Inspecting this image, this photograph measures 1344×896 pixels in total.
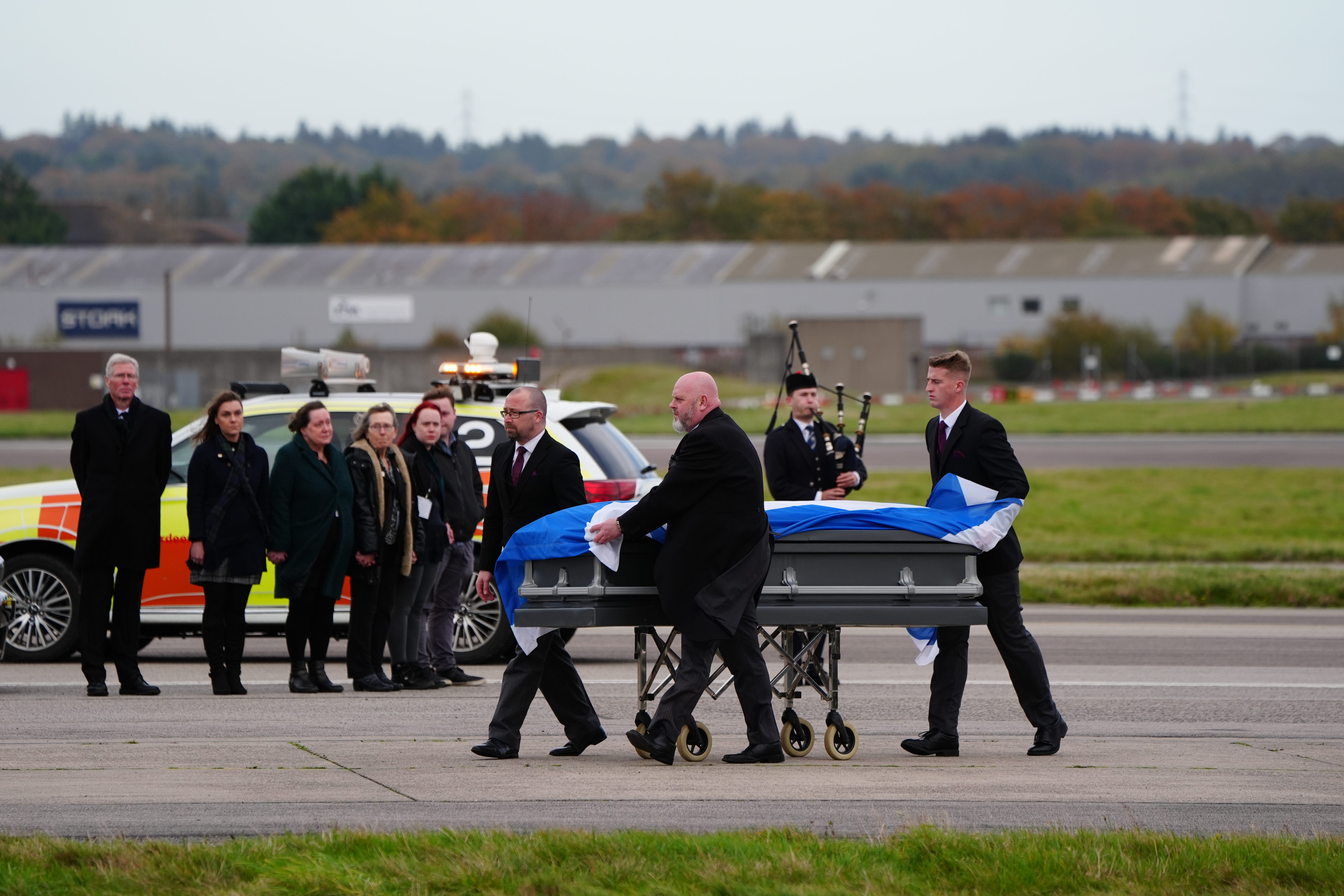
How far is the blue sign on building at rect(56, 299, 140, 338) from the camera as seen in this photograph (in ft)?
272

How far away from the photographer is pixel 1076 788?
688 cm

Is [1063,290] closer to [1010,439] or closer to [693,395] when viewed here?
[1010,439]

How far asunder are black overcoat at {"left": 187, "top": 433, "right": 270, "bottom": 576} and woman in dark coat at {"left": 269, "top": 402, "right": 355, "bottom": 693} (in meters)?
0.11

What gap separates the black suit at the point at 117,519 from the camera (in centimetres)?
958

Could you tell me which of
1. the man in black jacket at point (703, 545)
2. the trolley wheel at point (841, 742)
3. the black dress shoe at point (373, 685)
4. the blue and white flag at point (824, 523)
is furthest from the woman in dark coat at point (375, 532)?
the trolley wheel at point (841, 742)

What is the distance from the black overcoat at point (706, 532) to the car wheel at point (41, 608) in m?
5.51

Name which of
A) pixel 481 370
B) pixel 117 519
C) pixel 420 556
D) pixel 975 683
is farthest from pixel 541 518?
pixel 481 370

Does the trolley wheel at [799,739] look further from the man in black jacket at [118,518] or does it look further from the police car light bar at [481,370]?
the police car light bar at [481,370]

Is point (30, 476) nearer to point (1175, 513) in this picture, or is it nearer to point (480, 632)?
point (480, 632)

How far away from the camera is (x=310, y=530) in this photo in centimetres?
977

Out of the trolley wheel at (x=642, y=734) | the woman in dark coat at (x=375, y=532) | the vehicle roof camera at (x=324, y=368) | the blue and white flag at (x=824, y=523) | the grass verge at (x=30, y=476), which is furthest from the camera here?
the grass verge at (x=30, y=476)

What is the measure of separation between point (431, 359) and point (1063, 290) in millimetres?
36455

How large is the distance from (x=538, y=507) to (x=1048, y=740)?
2755mm

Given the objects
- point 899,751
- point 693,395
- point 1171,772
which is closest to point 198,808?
point 693,395
